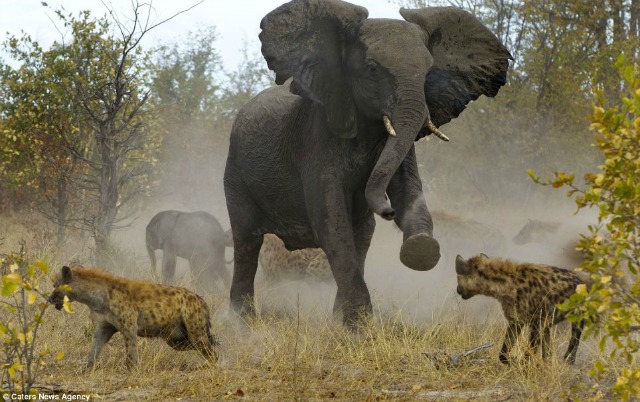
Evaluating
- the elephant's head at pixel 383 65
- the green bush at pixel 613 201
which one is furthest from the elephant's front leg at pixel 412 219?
the green bush at pixel 613 201

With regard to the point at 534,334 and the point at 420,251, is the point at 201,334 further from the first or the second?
the point at 534,334

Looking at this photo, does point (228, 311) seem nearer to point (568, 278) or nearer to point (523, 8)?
point (568, 278)

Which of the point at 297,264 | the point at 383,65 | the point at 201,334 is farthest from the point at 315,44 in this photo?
the point at 297,264

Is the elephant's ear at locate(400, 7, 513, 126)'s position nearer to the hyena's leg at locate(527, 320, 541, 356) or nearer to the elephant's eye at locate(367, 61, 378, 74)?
the elephant's eye at locate(367, 61, 378, 74)

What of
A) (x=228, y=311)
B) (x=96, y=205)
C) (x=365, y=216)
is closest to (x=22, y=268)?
(x=228, y=311)

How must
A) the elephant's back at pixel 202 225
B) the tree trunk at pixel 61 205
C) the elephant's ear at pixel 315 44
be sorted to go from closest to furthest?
the elephant's ear at pixel 315 44 < the elephant's back at pixel 202 225 < the tree trunk at pixel 61 205

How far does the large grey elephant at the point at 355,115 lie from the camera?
7.77 m

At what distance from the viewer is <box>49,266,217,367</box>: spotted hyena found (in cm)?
690

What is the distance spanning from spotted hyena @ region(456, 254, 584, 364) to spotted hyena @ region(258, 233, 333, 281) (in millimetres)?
4921

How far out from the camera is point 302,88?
27.7 ft

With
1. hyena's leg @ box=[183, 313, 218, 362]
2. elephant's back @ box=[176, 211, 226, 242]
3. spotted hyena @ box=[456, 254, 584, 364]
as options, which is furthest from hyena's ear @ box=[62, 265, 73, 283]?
elephant's back @ box=[176, 211, 226, 242]

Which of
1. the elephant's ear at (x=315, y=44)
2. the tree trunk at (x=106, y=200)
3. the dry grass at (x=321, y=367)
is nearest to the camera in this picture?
the dry grass at (x=321, y=367)

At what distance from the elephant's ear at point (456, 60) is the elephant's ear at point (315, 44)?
61 cm

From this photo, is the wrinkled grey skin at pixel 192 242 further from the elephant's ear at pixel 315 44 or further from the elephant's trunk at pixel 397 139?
the elephant's trunk at pixel 397 139
